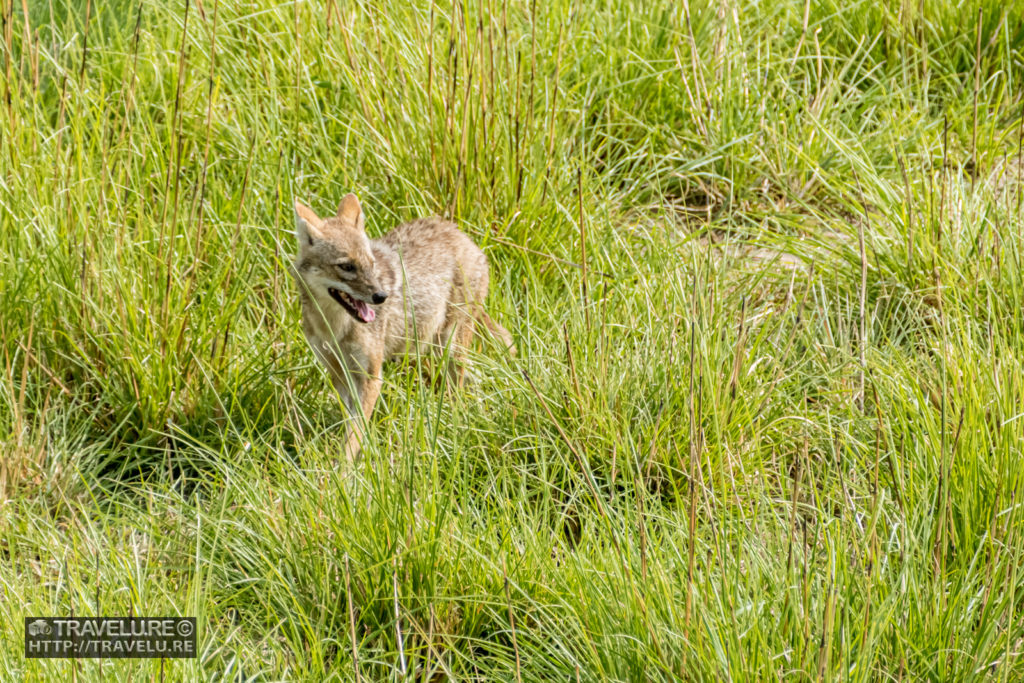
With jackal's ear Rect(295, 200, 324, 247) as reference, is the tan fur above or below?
below

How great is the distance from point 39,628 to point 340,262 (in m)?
1.86

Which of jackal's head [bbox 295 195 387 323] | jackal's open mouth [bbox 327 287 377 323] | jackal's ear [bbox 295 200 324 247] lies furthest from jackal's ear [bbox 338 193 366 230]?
jackal's open mouth [bbox 327 287 377 323]

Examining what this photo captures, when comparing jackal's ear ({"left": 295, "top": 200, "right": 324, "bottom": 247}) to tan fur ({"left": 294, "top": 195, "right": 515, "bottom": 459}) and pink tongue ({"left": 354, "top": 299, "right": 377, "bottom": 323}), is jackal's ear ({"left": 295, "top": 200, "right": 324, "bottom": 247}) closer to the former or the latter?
tan fur ({"left": 294, "top": 195, "right": 515, "bottom": 459})

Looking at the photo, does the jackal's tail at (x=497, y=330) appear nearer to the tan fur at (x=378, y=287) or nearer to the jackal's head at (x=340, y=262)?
the tan fur at (x=378, y=287)

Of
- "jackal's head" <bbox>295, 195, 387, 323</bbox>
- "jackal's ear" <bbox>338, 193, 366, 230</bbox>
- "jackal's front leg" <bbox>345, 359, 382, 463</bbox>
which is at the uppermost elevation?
"jackal's ear" <bbox>338, 193, 366, 230</bbox>

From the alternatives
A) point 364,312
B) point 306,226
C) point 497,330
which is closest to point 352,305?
point 364,312

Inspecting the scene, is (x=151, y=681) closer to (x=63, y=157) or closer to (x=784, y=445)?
(x=784, y=445)

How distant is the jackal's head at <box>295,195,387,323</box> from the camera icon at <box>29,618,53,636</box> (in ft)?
6.03

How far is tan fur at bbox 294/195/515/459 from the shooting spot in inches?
173

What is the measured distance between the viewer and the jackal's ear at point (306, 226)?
437 centimetres

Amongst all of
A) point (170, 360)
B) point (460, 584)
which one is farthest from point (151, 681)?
point (170, 360)

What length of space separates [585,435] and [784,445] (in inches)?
27.9

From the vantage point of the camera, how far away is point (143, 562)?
3516mm

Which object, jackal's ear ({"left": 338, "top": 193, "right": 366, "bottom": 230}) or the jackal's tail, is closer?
the jackal's tail
